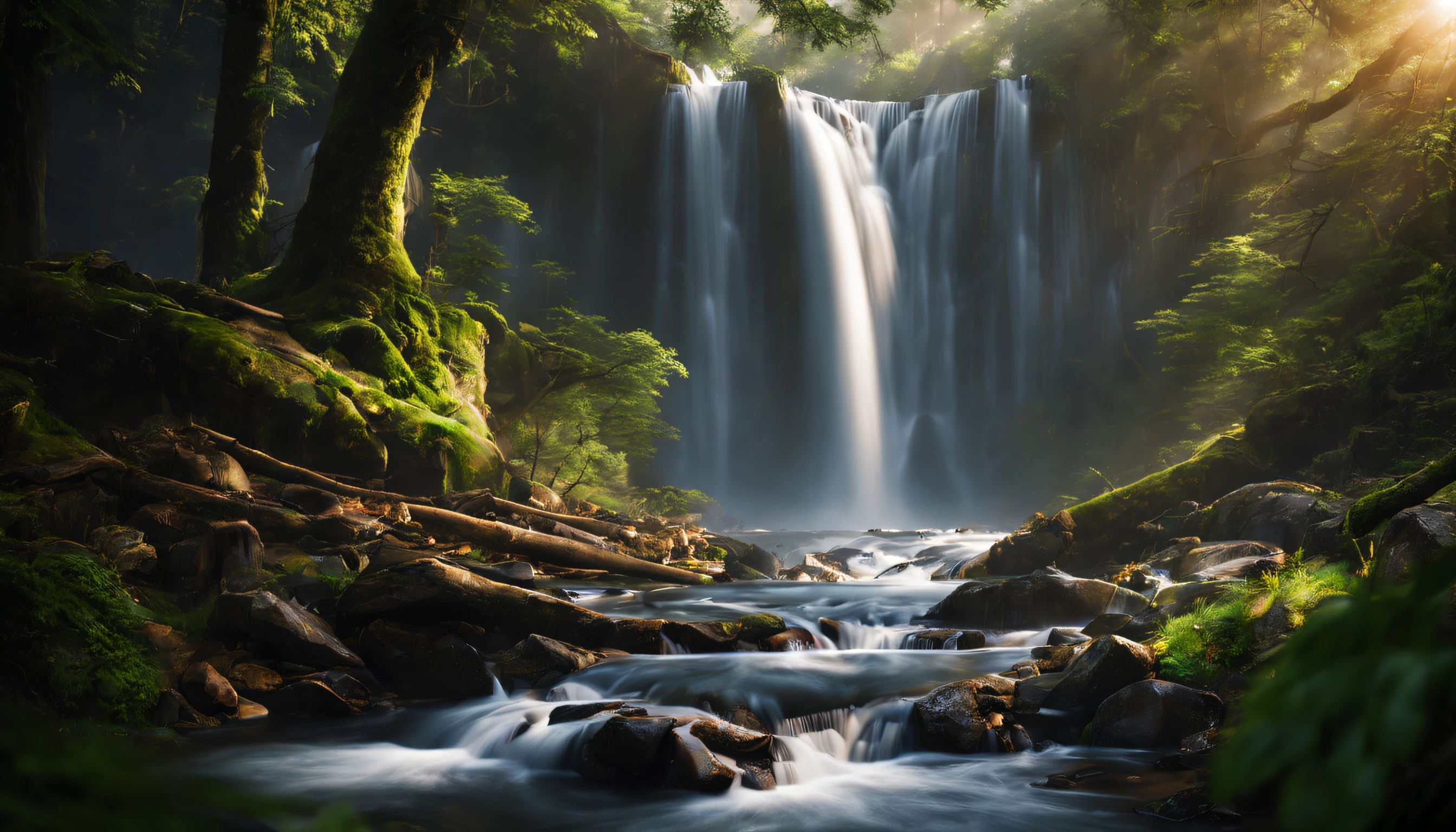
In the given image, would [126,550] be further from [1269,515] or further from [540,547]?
[1269,515]

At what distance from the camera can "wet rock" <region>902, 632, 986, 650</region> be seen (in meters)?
7.14

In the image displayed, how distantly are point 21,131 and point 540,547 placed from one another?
11.1m

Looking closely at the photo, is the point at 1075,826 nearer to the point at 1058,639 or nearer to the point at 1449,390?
the point at 1058,639

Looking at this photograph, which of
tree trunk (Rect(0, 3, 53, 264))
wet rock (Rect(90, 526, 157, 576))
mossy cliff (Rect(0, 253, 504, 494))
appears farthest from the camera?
tree trunk (Rect(0, 3, 53, 264))

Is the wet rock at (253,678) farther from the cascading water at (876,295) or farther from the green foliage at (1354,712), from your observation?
the cascading water at (876,295)

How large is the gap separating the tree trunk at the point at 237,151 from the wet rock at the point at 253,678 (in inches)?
445

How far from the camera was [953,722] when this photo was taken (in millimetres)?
4895

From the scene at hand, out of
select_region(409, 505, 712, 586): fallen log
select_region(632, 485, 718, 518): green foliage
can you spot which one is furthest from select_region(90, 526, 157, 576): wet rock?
select_region(632, 485, 718, 518): green foliage

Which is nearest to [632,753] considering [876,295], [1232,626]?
[1232,626]

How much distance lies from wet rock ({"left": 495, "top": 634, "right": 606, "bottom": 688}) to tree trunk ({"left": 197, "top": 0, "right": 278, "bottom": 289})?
38.8 feet

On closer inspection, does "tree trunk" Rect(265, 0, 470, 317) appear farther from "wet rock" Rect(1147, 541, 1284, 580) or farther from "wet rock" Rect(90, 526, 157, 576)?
"wet rock" Rect(1147, 541, 1284, 580)

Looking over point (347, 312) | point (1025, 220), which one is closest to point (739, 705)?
point (347, 312)

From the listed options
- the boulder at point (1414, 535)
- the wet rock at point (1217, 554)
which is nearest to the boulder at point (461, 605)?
the boulder at point (1414, 535)

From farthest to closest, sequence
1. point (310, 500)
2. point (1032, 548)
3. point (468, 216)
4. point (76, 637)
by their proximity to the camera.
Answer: point (468, 216) → point (1032, 548) → point (310, 500) → point (76, 637)
